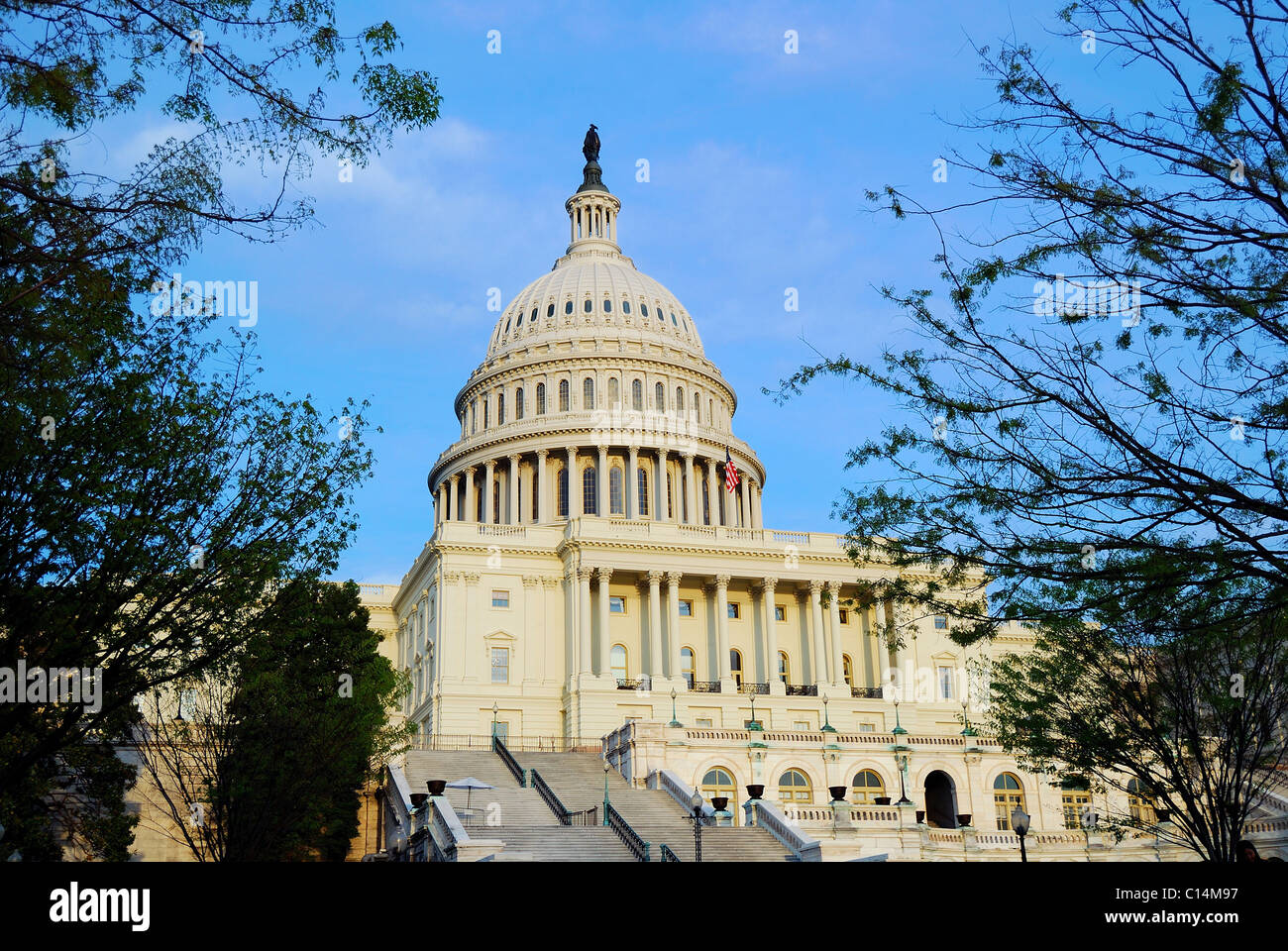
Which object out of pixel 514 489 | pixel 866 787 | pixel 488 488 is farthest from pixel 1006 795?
pixel 488 488

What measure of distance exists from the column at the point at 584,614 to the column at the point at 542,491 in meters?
17.6

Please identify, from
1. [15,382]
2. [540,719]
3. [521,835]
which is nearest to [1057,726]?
[521,835]

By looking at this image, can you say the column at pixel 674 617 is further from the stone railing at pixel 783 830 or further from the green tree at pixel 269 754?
the green tree at pixel 269 754

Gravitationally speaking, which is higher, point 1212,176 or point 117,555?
point 1212,176

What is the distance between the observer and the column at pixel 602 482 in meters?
89.1

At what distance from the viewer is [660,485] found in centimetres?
9194

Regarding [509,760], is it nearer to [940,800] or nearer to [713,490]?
[940,800]

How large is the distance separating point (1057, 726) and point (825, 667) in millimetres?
37716

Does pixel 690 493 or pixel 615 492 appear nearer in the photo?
pixel 615 492

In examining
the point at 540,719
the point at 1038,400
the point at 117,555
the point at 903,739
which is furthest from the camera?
the point at 540,719

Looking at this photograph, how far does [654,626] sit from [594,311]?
1546 inches

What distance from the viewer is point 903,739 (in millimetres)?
54469

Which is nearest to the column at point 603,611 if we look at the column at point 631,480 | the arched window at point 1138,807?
the column at point 631,480
